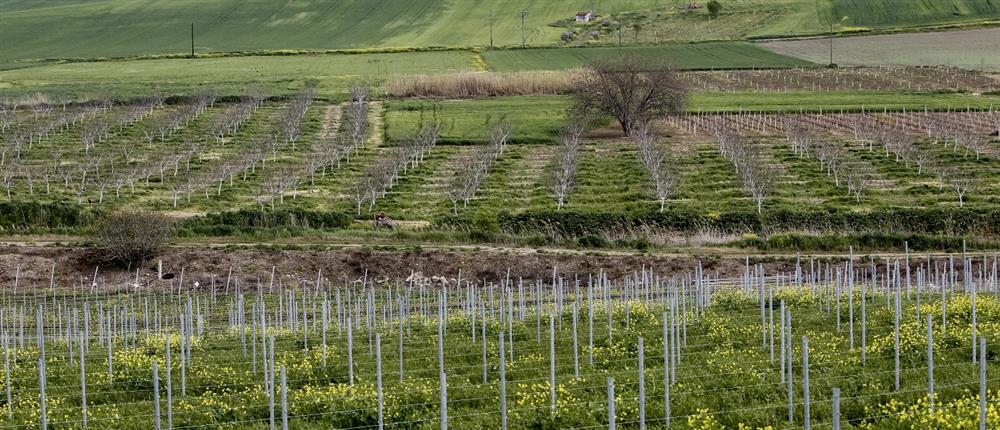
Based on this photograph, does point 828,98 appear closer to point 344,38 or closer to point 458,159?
point 458,159

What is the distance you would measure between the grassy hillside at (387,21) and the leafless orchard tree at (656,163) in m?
73.6

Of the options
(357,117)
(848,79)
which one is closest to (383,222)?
(357,117)

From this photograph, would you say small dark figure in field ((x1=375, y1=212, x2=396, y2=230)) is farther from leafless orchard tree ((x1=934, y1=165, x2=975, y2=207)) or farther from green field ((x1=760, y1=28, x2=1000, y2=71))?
green field ((x1=760, y1=28, x2=1000, y2=71))

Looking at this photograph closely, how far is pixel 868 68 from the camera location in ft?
396

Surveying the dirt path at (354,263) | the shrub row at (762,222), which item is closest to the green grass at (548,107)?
the shrub row at (762,222)

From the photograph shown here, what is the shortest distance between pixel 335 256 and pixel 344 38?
371 feet

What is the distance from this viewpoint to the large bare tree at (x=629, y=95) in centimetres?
8531

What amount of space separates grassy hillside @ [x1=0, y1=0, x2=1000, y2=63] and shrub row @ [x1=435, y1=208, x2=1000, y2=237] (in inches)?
3877

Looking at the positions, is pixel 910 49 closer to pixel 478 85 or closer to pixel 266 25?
pixel 478 85

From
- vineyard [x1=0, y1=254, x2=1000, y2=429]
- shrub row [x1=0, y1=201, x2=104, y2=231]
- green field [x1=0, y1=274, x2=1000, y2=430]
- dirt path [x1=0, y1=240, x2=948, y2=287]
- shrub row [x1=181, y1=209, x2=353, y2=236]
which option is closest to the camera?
vineyard [x1=0, y1=254, x2=1000, y2=429]

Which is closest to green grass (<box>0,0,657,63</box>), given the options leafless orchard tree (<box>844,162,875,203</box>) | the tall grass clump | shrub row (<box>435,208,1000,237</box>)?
the tall grass clump

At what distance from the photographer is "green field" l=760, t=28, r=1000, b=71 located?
123 metres

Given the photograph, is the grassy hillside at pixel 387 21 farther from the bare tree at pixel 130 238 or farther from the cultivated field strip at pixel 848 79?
the bare tree at pixel 130 238

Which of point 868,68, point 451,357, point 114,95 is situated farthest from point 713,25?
point 451,357
